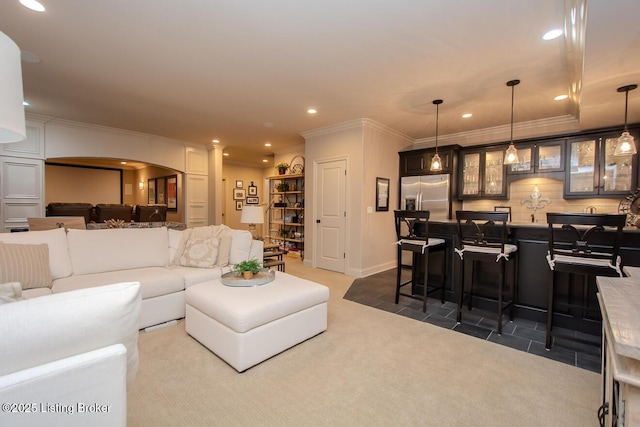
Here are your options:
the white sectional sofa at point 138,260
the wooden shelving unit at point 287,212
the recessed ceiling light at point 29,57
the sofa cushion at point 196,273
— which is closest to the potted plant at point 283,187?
the wooden shelving unit at point 287,212

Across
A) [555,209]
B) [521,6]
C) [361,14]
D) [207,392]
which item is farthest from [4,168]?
[555,209]

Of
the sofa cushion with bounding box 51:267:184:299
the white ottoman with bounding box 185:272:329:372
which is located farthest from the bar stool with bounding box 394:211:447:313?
the sofa cushion with bounding box 51:267:184:299

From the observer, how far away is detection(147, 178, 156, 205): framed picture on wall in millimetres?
8680

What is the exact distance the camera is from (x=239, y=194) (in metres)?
9.62

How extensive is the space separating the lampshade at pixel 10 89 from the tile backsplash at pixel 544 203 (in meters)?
5.87

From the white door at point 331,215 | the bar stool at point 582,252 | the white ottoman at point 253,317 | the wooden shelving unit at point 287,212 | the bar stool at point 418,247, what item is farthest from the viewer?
the wooden shelving unit at point 287,212

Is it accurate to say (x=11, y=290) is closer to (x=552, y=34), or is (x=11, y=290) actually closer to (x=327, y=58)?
(x=327, y=58)

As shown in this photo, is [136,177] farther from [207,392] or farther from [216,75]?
[207,392]

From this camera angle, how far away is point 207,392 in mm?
1845

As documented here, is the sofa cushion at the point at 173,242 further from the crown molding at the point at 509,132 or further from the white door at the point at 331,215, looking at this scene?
the crown molding at the point at 509,132

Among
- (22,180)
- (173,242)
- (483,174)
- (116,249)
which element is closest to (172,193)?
(22,180)

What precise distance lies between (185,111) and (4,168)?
3.06 meters

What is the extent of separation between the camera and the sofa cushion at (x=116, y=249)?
2900mm

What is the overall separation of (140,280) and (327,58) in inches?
110
